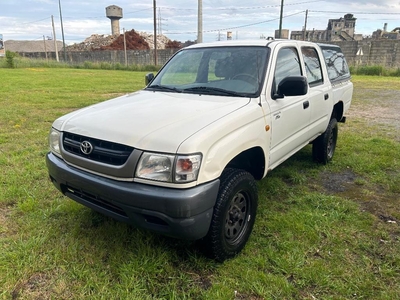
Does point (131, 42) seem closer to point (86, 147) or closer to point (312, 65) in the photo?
point (312, 65)

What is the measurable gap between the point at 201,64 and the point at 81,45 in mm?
62348

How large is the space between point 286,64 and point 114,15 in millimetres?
69773

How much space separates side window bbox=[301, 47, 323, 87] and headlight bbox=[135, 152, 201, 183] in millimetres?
2669

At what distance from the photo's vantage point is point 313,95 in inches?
160

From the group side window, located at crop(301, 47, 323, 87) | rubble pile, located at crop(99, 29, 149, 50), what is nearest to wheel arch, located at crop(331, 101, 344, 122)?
side window, located at crop(301, 47, 323, 87)

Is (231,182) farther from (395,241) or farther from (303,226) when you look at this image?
(395,241)

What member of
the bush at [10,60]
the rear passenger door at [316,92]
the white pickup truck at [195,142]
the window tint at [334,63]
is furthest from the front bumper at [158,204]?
the bush at [10,60]

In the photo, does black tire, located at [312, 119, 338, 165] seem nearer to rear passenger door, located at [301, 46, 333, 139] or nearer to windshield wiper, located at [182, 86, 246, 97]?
rear passenger door, located at [301, 46, 333, 139]

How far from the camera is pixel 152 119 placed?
249 cm

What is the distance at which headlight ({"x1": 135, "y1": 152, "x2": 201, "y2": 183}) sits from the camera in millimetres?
2095

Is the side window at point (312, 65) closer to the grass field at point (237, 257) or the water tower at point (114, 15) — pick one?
the grass field at point (237, 257)

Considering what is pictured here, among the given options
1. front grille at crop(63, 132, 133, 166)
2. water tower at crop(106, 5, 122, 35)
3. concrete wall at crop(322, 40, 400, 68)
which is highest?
water tower at crop(106, 5, 122, 35)

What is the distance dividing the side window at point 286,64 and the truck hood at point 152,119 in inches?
27.1

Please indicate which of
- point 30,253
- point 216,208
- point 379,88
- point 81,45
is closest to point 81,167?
point 30,253
